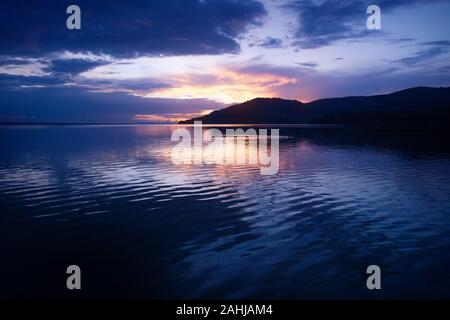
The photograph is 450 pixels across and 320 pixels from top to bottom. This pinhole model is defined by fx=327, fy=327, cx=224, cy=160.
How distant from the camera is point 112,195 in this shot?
23984 mm

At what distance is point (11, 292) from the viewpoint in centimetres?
1097

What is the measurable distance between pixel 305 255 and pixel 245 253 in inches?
97.4

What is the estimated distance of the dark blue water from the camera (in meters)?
11.3

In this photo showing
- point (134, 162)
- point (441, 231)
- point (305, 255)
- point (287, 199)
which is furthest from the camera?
point (134, 162)

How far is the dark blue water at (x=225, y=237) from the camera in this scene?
11320mm

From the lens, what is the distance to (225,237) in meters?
15.7

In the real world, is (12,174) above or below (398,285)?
above

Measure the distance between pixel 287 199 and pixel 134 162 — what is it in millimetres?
25605

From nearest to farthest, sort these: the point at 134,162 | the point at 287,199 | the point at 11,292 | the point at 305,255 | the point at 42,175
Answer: the point at 11,292, the point at 305,255, the point at 287,199, the point at 42,175, the point at 134,162
